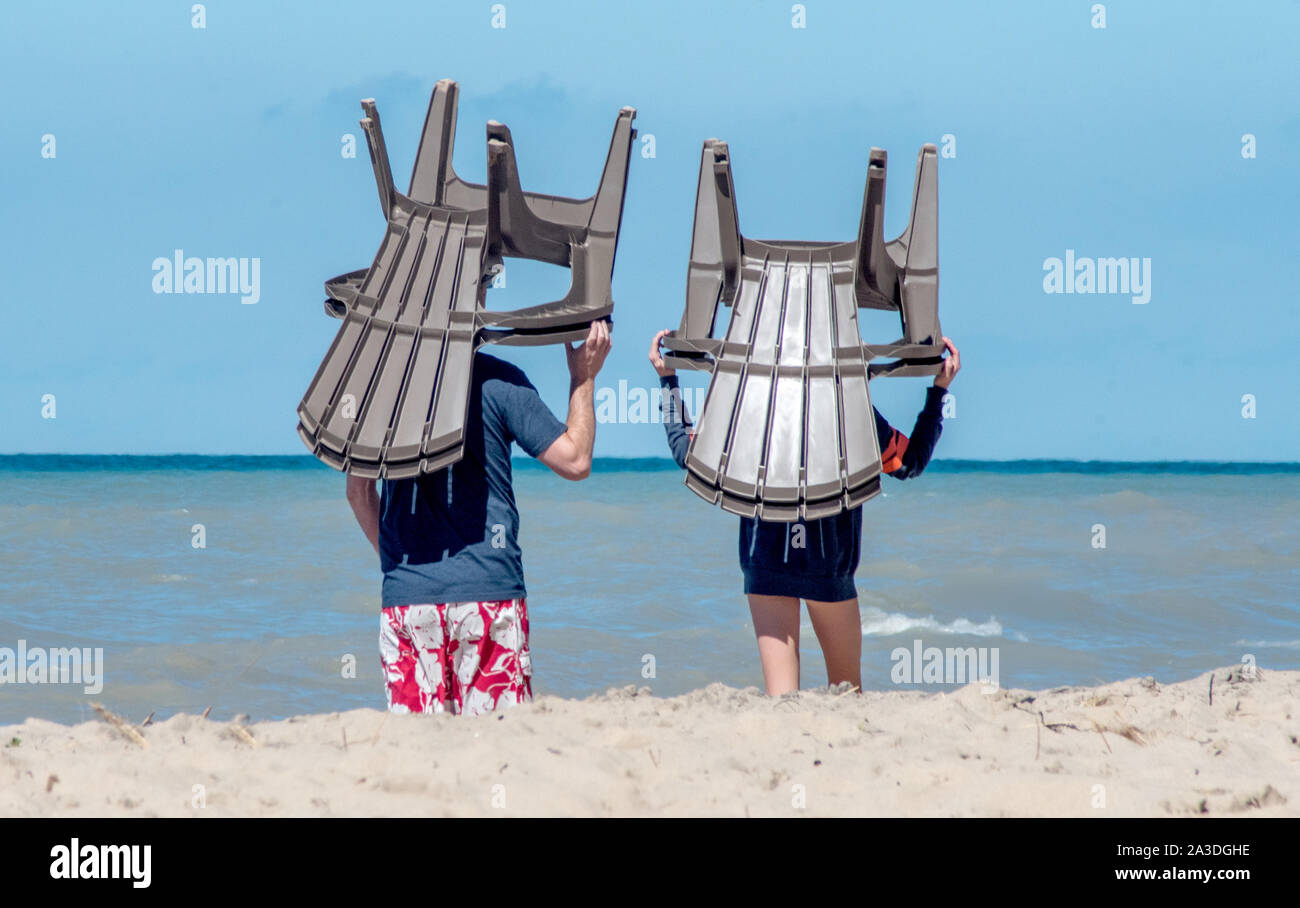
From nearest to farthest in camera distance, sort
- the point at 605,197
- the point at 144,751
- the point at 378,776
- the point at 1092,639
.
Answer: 1. the point at 378,776
2. the point at 144,751
3. the point at 605,197
4. the point at 1092,639

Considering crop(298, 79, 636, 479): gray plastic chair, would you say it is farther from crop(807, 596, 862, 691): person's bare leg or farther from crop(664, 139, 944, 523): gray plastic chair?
crop(807, 596, 862, 691): person's bare leg

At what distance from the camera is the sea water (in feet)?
24.6

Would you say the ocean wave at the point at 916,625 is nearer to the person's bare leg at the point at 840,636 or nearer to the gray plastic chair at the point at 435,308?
the person's bare leg at the point at 840,636

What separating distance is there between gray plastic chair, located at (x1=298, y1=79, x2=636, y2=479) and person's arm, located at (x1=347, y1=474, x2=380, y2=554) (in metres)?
0.15

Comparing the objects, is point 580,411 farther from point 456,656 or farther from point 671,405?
point 456,656

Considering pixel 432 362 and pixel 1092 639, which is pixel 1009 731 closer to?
pixel 432 362

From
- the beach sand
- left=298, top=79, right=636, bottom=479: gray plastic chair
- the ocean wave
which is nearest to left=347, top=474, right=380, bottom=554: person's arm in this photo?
left=298, top=79, right=636, bottom=479: gray plastic chair

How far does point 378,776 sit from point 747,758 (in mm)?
989

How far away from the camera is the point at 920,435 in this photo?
425cm

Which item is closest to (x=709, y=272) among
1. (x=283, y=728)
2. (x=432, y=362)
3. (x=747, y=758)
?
(x=432, y=362)

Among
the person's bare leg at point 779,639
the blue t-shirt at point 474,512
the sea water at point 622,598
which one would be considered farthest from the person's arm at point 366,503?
the sea water at point 622,598

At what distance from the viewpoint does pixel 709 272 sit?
4.24 metres

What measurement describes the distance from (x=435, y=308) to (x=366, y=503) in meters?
0.72

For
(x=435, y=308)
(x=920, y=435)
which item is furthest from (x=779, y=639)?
(x=435, y=308)
